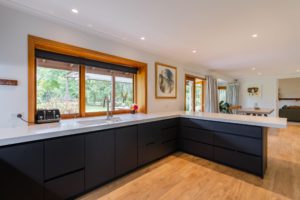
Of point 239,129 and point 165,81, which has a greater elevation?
point 165,81

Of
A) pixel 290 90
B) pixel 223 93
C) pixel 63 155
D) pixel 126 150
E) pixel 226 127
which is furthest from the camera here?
pixel 223 93

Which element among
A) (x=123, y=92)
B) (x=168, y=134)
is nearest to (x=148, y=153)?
(x=168, y=134)

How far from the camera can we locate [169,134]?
309 cm

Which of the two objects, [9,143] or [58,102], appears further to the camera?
[58,102]

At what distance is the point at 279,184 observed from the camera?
211 cm

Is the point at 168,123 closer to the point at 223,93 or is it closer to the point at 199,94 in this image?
the point at 199,94

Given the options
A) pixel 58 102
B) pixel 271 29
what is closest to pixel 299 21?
pixel 271 29

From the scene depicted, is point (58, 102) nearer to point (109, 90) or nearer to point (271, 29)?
point (109, 90)

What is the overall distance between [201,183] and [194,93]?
3358 mm

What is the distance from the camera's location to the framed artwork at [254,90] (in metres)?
7.82

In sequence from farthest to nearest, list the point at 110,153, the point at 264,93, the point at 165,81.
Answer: the point at 264,93 → the point at 165,81 → the point at 110,153

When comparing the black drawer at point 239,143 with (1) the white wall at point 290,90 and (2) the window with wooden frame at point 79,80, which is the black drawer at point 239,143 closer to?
(2) the window with wooden frame at point 79,80

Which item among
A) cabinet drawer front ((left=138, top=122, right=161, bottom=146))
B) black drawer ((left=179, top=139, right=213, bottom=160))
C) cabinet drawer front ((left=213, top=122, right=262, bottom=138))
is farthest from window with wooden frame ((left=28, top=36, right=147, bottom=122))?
cabinet drawer front ((left=213, top=122, right=262, bottom=138))

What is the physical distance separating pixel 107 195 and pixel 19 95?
1.66m
